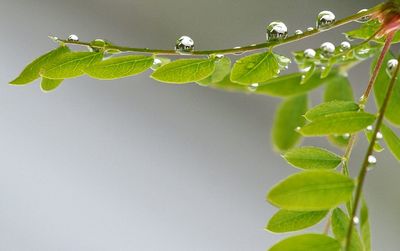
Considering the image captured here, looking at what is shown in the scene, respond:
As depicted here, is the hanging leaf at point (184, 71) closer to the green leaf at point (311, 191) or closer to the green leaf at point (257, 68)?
the green leaf at point (257, 68)

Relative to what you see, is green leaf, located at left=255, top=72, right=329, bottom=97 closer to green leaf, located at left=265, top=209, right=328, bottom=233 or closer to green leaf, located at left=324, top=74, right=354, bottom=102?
green leaf, located at left=324, top=74, right=354, bottom=102

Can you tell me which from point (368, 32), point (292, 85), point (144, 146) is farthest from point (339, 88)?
point (144, 146)

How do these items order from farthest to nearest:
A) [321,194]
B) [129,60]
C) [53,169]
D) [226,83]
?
[53,169]
[226,83]
[129,60]
[321,194]

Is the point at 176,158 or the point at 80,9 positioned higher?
the point at 80,9

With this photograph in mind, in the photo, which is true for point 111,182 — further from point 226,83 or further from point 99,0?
point 226,83

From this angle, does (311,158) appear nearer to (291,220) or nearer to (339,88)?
(291,220)

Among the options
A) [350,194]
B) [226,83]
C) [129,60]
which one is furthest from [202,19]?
[350,194]
